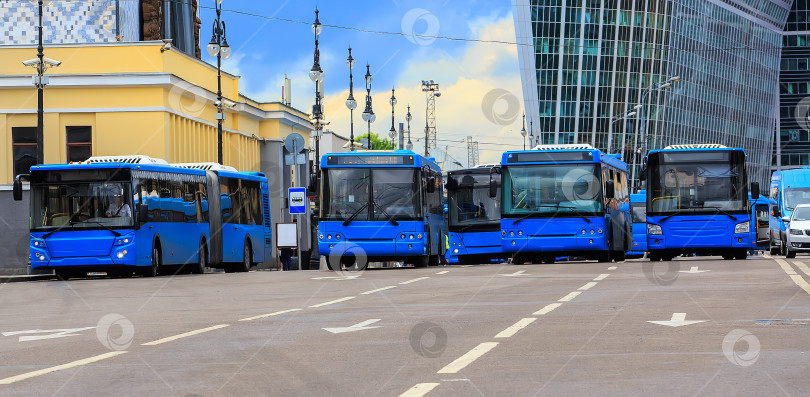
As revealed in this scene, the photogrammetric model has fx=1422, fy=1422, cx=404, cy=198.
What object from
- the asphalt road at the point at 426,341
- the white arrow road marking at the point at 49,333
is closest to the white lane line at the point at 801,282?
the asphalt road at the point at 426,341

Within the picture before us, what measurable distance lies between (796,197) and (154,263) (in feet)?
75.5

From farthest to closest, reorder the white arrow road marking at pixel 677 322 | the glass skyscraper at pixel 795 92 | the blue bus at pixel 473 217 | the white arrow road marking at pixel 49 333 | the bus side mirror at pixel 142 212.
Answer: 1. the glass skyscraper at pixel 795 92
2. the blue bus at pixel 473 217
3. the bus side mirror at pixel 142 212
4. the white arrow road marking at pixel 49 333
5. the white arrow road marking at pixel 677 322

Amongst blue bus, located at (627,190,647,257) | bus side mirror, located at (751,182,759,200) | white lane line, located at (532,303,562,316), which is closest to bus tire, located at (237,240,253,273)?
bus side mirror, located at (751,182,759,200)

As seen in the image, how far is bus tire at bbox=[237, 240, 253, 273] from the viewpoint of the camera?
4197 centimetres

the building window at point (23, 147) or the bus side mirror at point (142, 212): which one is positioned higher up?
the building window at point (23, 147)

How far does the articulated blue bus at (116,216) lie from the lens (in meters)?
32.6

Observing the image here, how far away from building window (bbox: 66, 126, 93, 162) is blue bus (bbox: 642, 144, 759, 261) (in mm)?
24763

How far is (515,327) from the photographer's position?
13922 millimetres

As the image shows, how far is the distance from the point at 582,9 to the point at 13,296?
12436cm

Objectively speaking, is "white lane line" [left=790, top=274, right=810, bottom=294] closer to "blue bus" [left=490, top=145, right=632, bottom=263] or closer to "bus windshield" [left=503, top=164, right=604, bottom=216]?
"blue bus" [left=490, top=145, right=632, bottom=263]

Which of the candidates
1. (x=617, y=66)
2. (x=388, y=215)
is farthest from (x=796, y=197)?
(x=617, y=66)

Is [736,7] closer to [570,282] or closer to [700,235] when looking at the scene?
[700,235]

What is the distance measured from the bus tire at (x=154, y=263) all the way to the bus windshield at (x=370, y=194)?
4106 millimetres

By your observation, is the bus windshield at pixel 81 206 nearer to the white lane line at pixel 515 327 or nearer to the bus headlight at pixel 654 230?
the bus headlight at pixel 654 230
